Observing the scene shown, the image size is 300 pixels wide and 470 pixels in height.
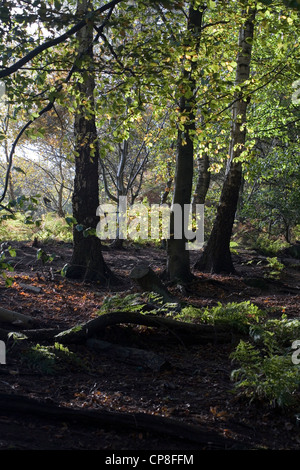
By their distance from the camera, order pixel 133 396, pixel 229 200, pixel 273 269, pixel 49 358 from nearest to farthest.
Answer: pixel 133 396, pixel 49 358, pixel 229 200, pixel 273 269

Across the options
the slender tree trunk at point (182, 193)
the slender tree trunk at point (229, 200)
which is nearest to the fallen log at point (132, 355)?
the slender tree trunk at point (182, 193)

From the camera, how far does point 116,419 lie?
3400 millimetres

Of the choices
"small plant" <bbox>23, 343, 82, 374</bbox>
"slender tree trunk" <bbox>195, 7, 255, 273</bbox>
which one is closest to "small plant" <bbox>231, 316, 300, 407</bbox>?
"small plant" <bbox>23, 343, 82, 374</bbox>

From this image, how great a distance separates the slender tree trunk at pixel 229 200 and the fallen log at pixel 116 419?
7645 mm

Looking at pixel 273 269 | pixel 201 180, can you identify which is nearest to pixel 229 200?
pixel 273 269

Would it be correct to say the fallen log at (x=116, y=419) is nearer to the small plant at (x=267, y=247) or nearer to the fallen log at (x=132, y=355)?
the fallen log at (x=132, y=355)

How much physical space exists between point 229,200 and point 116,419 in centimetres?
791

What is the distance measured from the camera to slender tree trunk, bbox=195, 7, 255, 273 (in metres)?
10.3

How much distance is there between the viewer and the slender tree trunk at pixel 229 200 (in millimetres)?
10312

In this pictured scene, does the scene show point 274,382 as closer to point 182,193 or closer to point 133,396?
point 133,396

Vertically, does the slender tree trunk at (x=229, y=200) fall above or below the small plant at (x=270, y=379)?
above

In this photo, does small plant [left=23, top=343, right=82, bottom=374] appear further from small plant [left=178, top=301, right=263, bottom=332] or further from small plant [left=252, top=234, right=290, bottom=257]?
small plant [left=252, top=234, right=290, bottom=257]

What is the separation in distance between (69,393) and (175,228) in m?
5.58

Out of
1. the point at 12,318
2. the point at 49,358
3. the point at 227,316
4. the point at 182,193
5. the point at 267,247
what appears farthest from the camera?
the point at 267,247
